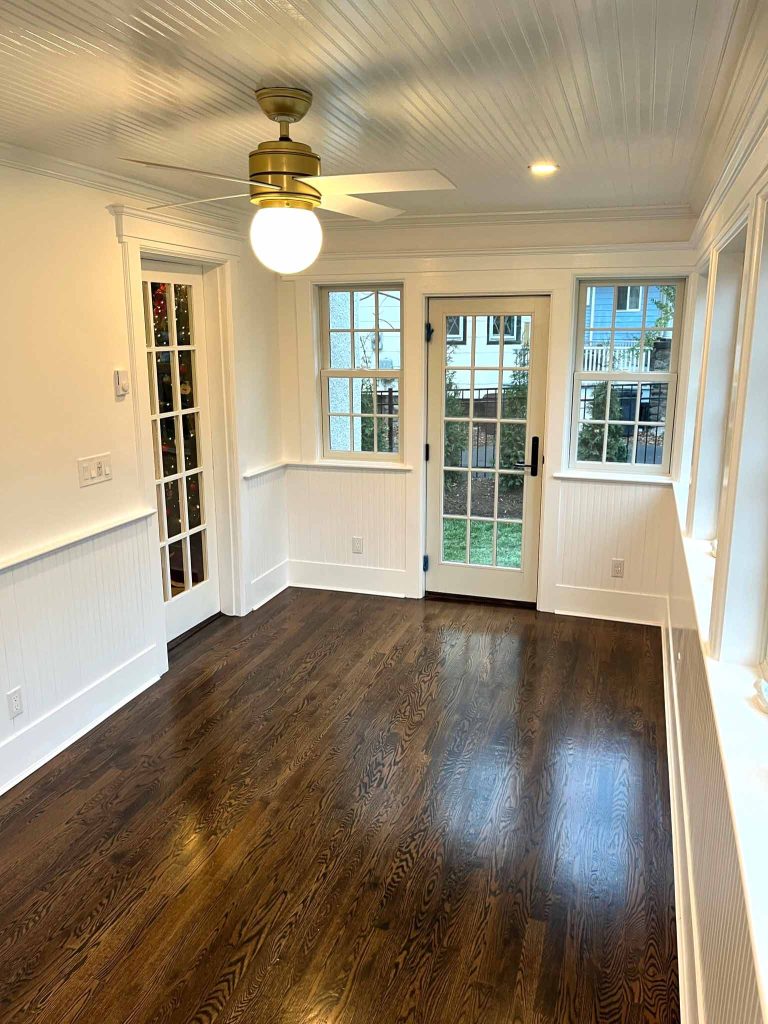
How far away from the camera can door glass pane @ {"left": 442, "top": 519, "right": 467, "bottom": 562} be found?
203 inches

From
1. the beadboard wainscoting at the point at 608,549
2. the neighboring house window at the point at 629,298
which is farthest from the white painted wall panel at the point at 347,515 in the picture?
the neighboring house window at the point at 629,298

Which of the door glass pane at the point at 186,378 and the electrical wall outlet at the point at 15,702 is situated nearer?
the electrical wall outlet at the point at 15,702

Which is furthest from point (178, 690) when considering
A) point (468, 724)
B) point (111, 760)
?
point (468, 724)

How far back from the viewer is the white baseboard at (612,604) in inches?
185

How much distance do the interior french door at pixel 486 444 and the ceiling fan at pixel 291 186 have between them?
252cm

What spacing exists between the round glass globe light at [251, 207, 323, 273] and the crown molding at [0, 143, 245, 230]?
132 centimetres

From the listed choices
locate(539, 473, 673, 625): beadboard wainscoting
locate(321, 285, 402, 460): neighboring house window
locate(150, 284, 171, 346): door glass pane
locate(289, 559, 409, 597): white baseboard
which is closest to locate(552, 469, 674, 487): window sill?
locate(539, 473, 673, 625): beadboard wainscoting

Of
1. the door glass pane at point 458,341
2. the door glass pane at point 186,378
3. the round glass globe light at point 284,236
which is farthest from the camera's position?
the door glass pane at point 458,341

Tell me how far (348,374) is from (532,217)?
1.56 metres

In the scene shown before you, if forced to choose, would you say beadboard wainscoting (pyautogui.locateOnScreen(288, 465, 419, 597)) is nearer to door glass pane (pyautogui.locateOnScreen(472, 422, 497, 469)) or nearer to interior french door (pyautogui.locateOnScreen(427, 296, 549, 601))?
interior french door (pyautogui.locateOnScreen(427, 296, 549, 601))

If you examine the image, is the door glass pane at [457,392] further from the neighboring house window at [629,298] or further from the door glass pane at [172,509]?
the door glass pane at [172,509]

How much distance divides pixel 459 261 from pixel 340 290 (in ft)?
2.88

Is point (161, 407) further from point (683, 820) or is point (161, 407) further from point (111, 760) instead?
point (683, 820)

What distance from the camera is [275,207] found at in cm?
226
